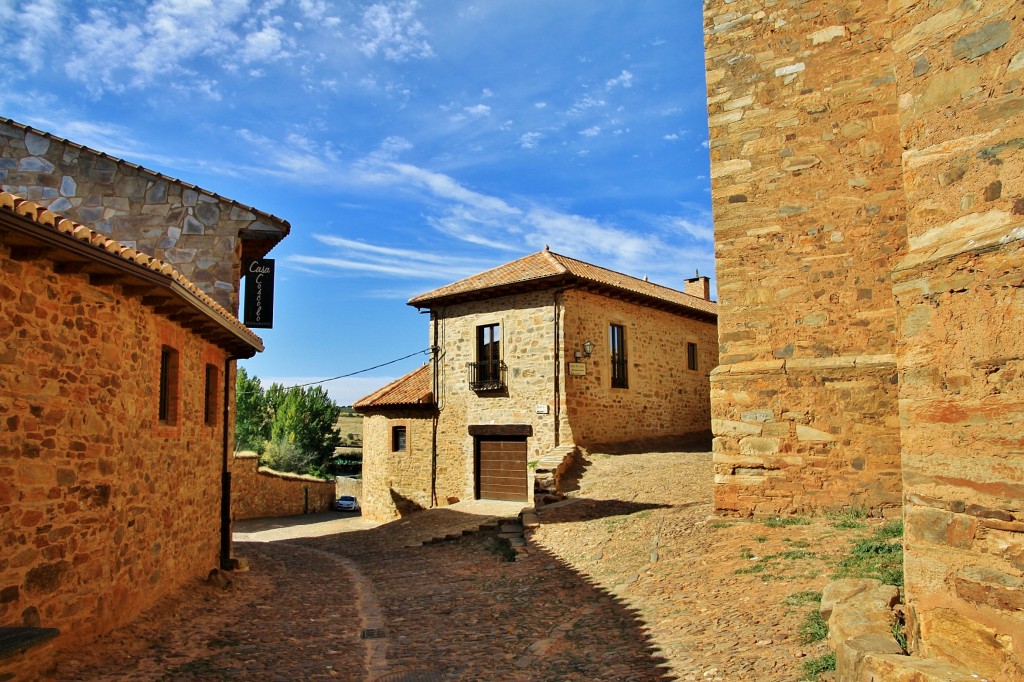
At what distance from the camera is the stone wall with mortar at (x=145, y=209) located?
10.6m

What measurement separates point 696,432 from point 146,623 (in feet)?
59.8

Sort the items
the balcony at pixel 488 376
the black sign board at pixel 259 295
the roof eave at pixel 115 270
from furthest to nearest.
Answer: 1. the balcony at pixel 488 376
2. the black sign board at pixel 259 295
3. the roof eave at pixel 115 270

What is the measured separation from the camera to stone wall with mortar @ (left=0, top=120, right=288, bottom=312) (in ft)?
34.7

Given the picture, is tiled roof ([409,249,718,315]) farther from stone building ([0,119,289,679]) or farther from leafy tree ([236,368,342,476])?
leafy tree ([236,368,342,476])

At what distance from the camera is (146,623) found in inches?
273

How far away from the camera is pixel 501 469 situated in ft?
62.5

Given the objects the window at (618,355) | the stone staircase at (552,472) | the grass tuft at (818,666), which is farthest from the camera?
the window at (618,355)

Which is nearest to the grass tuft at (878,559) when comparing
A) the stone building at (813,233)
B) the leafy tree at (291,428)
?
the stone building at (813,233)

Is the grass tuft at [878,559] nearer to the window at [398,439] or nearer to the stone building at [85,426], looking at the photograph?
the stone building at [85,426]

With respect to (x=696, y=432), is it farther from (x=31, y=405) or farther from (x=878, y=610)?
(x=31, y=405)

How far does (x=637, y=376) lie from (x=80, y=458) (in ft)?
52.8

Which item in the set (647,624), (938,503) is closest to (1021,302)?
(938,503)

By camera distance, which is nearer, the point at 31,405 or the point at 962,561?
the point at 962,561

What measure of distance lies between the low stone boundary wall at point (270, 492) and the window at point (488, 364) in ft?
29.0
